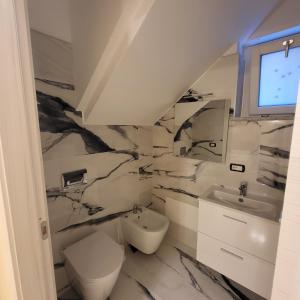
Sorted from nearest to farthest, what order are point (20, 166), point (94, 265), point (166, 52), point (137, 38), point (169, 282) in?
point (20, 166), point (137, 38), point (166, 52), point (94, 265), point (169, 282)

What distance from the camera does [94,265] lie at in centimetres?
137

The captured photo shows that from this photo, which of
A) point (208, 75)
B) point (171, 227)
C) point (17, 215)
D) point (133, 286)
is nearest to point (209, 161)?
point (208, 75)

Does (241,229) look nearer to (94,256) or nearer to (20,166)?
(94,256)

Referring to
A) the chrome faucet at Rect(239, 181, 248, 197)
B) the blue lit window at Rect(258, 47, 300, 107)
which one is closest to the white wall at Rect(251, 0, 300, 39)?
the blue lit window at Rect(258, 47, 300, 107)

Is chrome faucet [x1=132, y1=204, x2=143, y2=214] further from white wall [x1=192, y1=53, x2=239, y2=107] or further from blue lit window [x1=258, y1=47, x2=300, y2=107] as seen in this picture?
blue lit window [x1=258, y1=47, x2=300, y2=107]

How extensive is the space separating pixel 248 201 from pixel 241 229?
293 millimetres

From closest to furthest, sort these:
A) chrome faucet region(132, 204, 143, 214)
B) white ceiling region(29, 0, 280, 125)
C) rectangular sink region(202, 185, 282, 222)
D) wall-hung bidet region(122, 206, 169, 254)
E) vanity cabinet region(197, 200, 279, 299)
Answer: white ceiling region(29, 0, 280, 125), vanity cabinet region(197, 200, 279, 299), rectangular sink region(202, 185, 282, 222), wall-hung bidet region(122, 206, 169, 254), chrome faucet region(132, 204, 143, 214)

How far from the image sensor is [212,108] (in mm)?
1764

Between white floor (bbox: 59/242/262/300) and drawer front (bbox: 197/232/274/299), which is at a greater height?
drawer front (bbox: 197/232/274/299)

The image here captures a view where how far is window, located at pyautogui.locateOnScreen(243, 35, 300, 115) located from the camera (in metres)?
1.35

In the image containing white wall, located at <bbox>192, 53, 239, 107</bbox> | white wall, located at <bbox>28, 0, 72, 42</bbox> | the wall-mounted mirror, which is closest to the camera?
white wall, located at <bbox>28, 0, 72, 42</bbox>

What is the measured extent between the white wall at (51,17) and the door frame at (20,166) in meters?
0.84

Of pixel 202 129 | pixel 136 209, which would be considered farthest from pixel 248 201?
pixel 136 209

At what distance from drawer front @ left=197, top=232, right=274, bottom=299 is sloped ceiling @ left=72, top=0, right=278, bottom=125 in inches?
54.0
